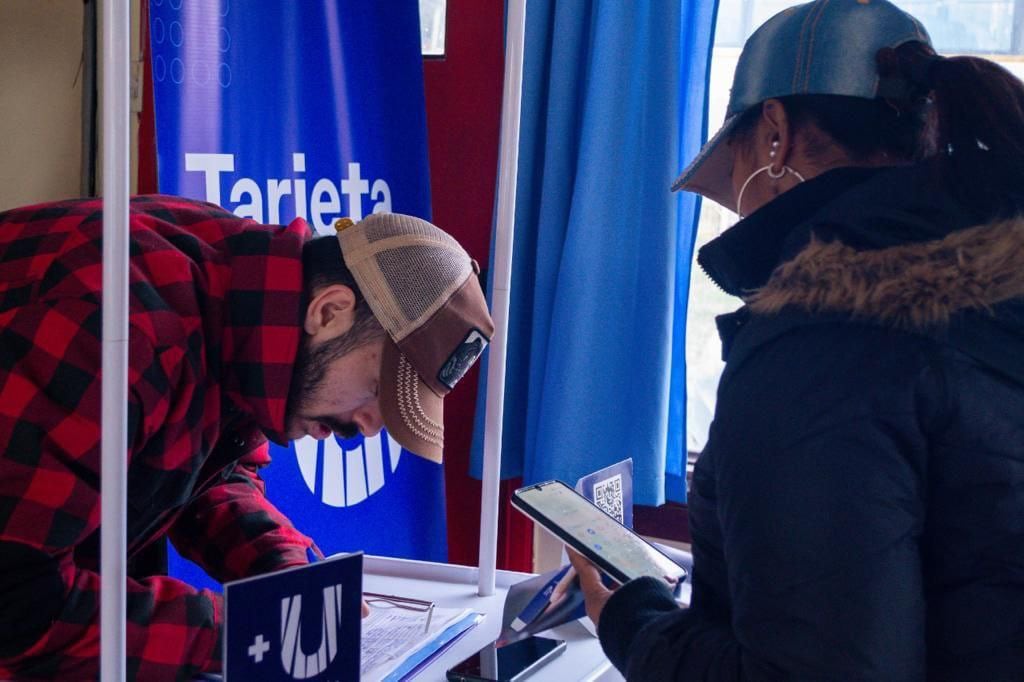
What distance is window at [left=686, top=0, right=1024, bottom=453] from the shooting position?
2066 millimetres

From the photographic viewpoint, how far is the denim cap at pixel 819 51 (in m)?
0.98

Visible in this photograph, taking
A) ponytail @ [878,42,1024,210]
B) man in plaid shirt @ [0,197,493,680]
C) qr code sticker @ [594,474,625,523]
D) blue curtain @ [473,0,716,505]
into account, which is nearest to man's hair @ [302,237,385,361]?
man in plaid shirt @ [0,197,493,680]

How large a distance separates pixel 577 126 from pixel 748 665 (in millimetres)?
1633

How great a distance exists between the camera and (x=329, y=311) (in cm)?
123

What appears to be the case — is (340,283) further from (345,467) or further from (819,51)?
(345,467)

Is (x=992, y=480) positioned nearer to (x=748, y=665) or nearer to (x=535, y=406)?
(x=748, y=665)

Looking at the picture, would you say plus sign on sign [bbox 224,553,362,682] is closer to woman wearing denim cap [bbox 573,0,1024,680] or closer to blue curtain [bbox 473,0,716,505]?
woman wearing denim cap [bbox 573,0,1024,680]

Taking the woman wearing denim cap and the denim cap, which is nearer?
the woman wearing denim cap

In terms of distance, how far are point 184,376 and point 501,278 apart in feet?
1.88

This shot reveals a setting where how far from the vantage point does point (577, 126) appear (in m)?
2.30

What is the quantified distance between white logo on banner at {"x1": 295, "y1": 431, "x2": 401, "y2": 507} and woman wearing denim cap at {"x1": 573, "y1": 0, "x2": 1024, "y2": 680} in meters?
1.19

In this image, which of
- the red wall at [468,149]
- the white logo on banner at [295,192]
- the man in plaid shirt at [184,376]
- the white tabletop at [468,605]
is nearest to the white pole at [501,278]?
the white tabletop at [468,605]

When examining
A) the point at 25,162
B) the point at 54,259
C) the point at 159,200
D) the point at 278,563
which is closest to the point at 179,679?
the point at 278,563

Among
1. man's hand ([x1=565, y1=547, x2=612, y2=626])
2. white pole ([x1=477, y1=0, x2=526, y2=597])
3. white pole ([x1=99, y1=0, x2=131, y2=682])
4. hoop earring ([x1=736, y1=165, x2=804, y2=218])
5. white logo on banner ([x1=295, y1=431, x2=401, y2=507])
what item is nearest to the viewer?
white pole ([x1=99, y1=0, x2=131, y2=682])
